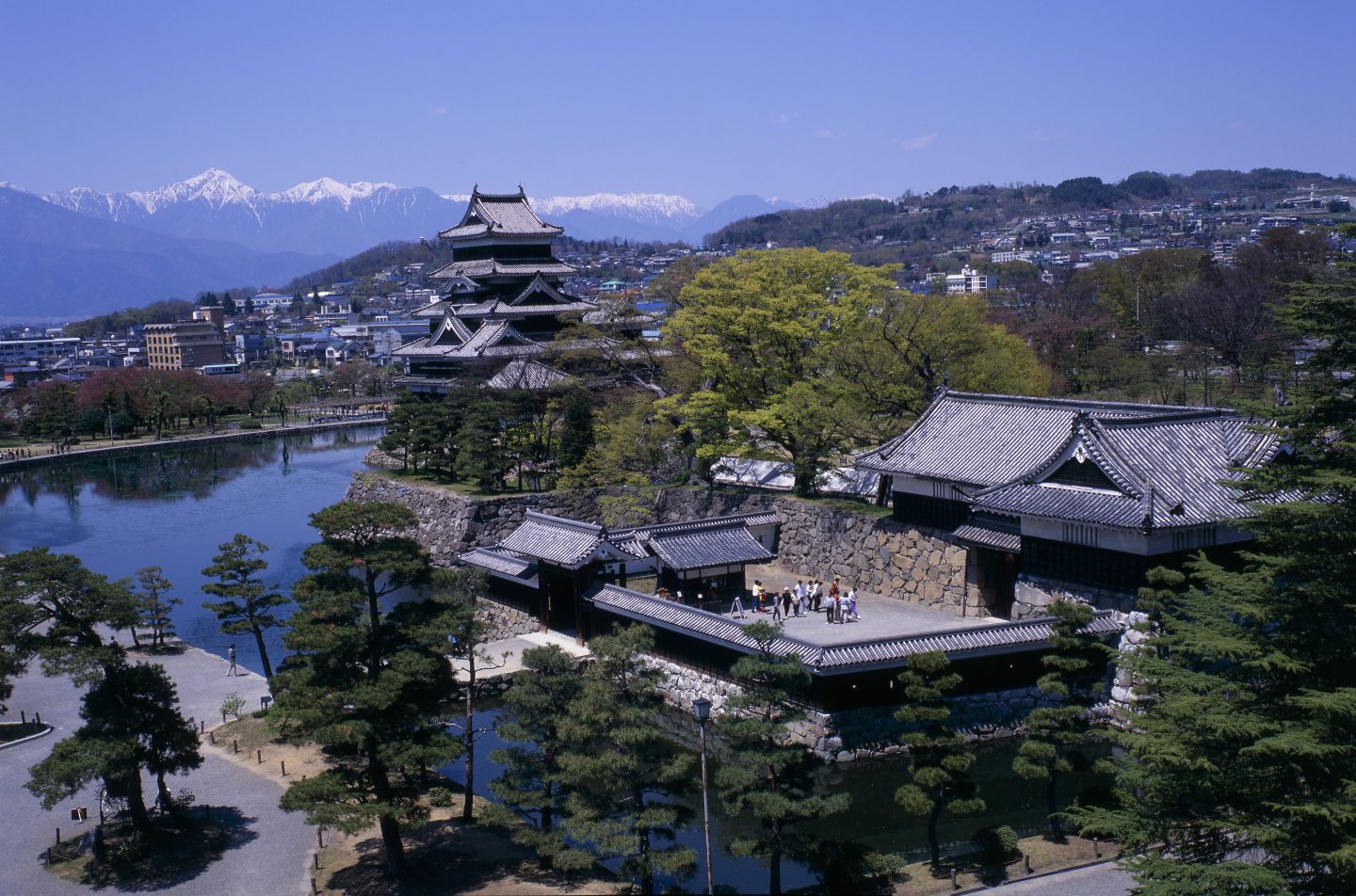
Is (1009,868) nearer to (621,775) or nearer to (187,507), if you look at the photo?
(621,775)

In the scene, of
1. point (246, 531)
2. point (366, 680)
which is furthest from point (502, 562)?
point (246, 531)

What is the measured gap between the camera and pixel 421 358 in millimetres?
44281

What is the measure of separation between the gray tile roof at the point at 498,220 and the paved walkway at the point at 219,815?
25909 millimetres

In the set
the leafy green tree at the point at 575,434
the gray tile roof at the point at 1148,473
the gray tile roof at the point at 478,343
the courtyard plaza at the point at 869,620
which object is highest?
the gray tile roof at the point at 478,343

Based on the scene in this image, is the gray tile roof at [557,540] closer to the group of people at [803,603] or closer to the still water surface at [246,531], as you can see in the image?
the group of people at [803,603]

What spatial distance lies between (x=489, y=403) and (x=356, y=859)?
→ 2045cm

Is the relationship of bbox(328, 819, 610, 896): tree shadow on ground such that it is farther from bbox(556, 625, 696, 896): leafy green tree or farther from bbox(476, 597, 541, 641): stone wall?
bbox(476, 597, 541, 641): stone wall

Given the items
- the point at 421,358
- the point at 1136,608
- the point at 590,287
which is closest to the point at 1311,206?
the point at 590,287

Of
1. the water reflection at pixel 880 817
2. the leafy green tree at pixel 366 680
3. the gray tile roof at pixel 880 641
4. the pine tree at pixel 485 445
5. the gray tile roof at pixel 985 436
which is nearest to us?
the leafy green tree at pixel 366 680

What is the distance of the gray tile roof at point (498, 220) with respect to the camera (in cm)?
4450

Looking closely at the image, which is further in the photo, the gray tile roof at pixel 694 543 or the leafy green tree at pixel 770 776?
the gray tile roof at pixel 694 543

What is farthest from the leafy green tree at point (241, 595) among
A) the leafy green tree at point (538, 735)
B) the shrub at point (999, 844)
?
the shrub at point (999, 844)

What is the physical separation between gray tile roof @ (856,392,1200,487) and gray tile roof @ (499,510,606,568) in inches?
258

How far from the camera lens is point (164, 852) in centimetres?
1535
